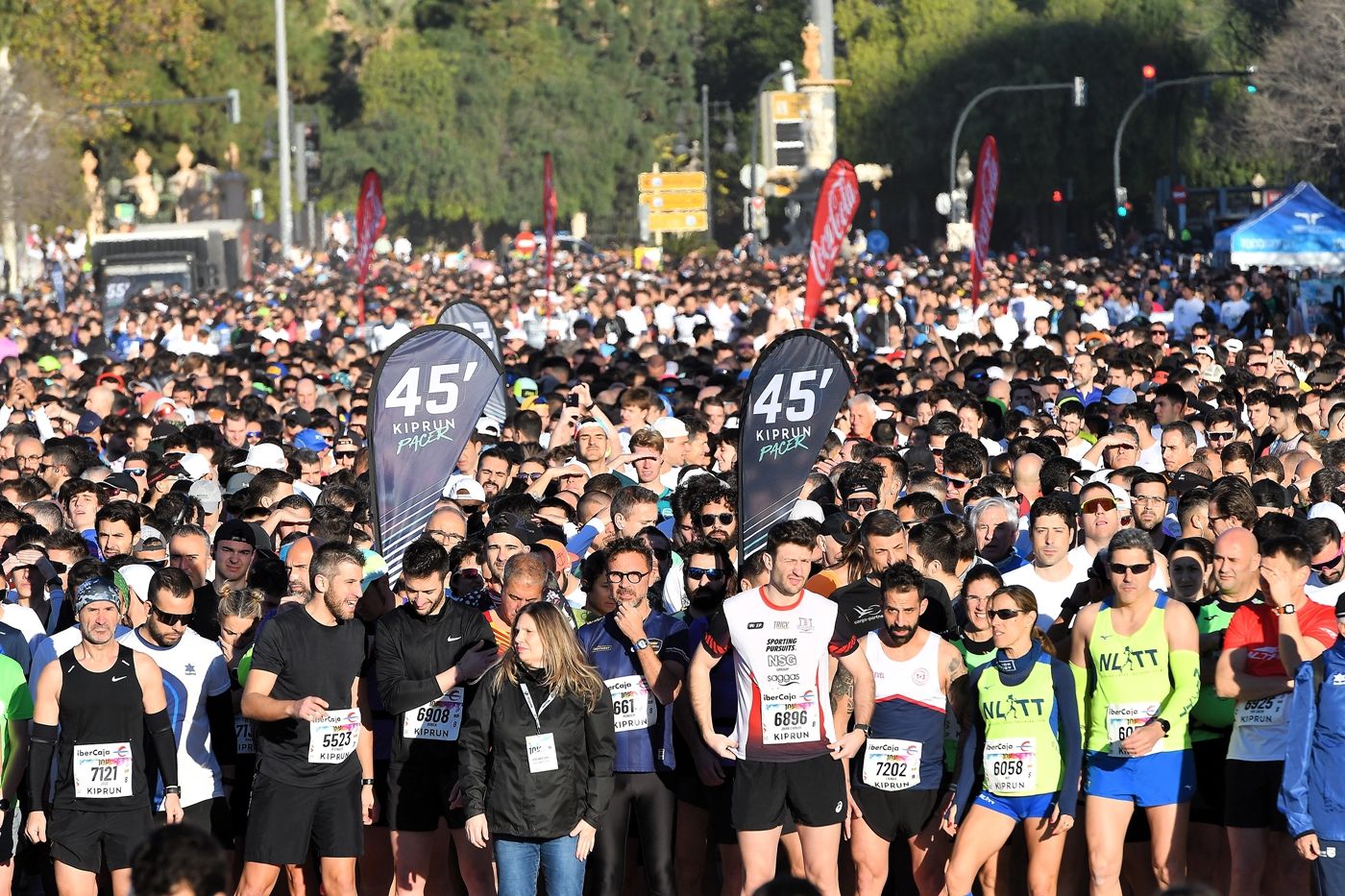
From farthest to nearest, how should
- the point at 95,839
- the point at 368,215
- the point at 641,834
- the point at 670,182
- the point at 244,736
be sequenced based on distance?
the point at 670,182 < the point at 368,215 < the point at 244,736 < the point at 641,834 < the point at 95,839

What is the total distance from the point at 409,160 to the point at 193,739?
278 feet

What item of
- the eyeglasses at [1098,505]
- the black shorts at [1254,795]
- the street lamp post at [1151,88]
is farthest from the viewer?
the street lamp post at [1151,88]

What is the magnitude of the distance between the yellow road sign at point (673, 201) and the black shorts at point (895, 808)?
123 ft

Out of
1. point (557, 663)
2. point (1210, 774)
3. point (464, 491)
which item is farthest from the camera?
point (464, 491)

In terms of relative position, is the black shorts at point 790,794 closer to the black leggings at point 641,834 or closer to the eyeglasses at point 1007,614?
the black leggings at point 641,834

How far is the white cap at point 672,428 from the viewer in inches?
505

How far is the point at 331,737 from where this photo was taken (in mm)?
8273

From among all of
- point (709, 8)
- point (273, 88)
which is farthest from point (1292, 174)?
point (709, 8)

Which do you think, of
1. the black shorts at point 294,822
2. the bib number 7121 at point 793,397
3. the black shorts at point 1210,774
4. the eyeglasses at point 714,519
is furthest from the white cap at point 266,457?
the black shorts at point 1210,774

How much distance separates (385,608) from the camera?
885 centimetres

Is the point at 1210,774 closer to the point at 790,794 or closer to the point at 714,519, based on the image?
the point at 790,794

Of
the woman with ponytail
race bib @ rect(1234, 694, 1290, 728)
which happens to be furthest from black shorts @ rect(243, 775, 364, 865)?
race bib @ rect(1234, 694, 1290, 728)

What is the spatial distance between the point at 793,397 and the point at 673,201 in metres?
36.6

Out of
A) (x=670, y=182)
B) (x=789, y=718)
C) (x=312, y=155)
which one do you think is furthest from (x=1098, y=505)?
(x=670, y=182)
